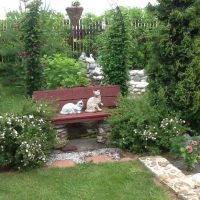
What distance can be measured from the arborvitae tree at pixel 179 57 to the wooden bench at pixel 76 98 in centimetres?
89

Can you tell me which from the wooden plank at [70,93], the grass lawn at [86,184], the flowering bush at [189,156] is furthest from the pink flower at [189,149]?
the wooden plank at [70,93]

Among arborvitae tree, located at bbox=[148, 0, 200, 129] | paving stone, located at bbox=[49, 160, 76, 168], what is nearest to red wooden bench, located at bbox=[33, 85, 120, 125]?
paving stone, located at bbox=[49, 160, 76, 168]

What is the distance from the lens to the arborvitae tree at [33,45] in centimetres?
833

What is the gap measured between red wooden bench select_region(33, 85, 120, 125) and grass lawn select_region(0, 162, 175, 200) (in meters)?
0.98

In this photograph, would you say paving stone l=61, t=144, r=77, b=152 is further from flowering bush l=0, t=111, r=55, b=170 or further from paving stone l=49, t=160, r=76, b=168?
flowering bush l=0, t=111, r=55, b=170

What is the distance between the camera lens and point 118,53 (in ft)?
27.6

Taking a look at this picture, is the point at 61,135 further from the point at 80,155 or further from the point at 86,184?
the point at 86,184

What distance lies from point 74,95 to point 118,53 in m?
1.59

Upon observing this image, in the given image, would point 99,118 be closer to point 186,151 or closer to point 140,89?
point 186,151

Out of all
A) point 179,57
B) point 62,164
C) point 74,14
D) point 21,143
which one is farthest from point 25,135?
point 74,14

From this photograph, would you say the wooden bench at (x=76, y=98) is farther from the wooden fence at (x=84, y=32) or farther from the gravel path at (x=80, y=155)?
the wooden fence at (x=84, y=32)

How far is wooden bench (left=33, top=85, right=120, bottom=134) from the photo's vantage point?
675cm

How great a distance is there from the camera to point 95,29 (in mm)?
15742

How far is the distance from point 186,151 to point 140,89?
223 inches
